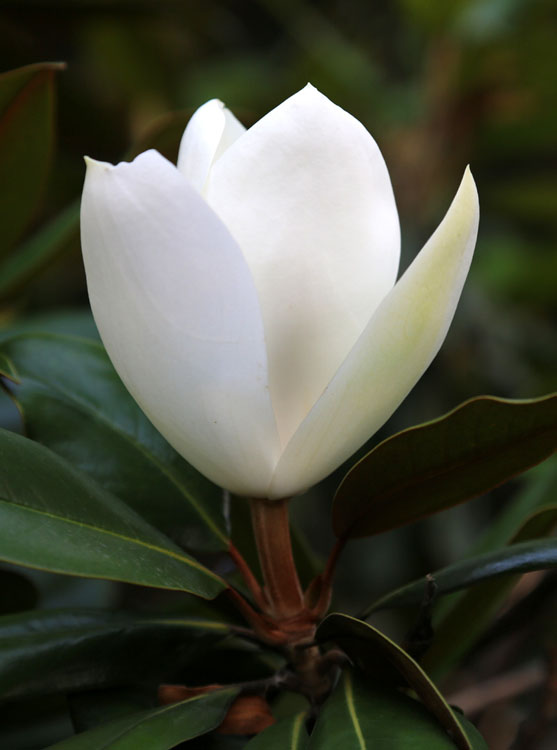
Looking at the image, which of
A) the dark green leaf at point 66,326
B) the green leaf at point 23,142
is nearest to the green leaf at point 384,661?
the dark green leaf at point 66,326

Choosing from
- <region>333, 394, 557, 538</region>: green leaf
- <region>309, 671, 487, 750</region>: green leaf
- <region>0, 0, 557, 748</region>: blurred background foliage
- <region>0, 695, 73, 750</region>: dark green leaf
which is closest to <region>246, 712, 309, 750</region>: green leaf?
<region>309, 671, 487, 750</region>: green leaf

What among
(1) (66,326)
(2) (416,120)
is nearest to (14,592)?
(1) (66,326)

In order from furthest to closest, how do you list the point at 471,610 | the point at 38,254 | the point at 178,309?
the point at 38,254 → the point at 471,610 → the point at 178,309

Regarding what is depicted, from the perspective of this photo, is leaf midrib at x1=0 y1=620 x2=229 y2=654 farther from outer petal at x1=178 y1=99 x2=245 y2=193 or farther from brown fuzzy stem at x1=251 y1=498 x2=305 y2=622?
outer petal at x1=178 y1=99 x2=245 y2=193

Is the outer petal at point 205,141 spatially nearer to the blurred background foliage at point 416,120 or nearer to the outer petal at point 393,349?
the outer petal at point 393,349

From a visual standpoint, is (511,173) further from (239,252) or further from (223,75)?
(239,252)

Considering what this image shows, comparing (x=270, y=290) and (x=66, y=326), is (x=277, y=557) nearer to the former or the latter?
(x=270, y=290)
